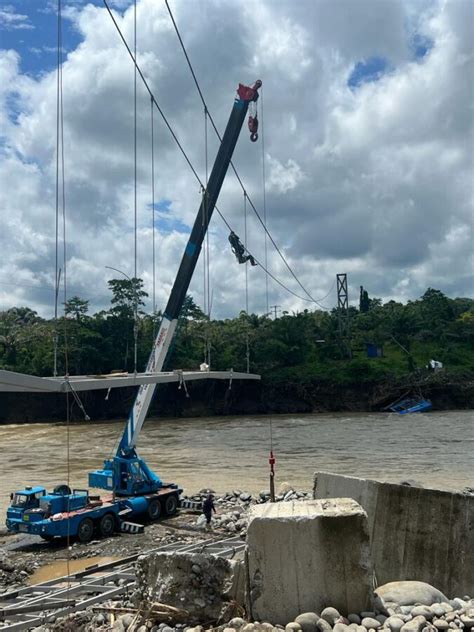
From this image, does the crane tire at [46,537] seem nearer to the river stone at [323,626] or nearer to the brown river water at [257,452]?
the brown river water at [257,452]

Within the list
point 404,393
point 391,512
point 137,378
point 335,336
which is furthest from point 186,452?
point 335,336

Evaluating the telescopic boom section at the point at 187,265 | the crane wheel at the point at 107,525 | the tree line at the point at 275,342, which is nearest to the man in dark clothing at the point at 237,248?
the telescopic boom section at the point at 187,265

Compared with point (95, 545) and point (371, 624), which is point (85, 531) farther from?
point (371, 624)

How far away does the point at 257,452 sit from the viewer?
38.0 meters

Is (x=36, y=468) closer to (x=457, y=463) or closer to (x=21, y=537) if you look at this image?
(x=21, y=537)

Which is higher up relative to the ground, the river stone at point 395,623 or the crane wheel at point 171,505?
the river stone at point 395,623

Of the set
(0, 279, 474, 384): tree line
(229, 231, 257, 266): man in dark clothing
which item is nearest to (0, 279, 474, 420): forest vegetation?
(0, 279, 474, 384): tree line

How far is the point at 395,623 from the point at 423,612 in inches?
21.3

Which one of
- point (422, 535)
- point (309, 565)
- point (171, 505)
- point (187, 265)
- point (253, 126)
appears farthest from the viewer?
point (253, 126)

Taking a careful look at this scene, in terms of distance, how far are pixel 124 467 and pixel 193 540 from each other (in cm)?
398

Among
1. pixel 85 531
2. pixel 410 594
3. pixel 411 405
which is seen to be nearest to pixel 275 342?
pixel 411 405

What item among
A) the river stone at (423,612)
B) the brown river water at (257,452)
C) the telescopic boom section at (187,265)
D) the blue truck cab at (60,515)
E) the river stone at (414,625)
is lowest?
the brown river water at (257,452)

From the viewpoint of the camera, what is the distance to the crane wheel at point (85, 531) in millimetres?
15734

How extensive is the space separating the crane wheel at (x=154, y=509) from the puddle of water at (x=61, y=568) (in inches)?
139
